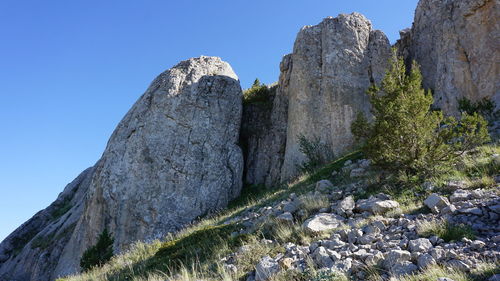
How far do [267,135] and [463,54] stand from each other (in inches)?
554

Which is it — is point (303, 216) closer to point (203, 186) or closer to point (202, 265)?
point (202, 265)

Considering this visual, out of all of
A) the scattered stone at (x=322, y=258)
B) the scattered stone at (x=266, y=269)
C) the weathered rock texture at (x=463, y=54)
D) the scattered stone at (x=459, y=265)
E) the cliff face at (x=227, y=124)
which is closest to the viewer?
the scattered stone at (x=459, y=265)

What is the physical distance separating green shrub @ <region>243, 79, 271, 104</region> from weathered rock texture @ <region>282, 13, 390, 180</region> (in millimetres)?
4766

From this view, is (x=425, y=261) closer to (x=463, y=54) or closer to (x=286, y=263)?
(x=286, y=263)

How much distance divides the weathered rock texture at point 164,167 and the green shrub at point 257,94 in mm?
2106

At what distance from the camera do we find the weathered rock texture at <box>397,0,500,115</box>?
55.3ft

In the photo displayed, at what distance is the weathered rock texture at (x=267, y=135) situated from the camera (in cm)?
2572

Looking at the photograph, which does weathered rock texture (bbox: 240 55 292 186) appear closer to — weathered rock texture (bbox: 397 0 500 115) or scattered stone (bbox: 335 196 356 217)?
weathered rock texture (bbox: 397 0 500 115)

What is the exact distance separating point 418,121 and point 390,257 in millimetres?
6005

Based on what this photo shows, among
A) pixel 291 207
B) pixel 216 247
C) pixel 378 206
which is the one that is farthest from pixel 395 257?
pixel 291 207

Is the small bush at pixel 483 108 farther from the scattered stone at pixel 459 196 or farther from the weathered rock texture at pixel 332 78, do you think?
the scattered stone at pixel 459 196

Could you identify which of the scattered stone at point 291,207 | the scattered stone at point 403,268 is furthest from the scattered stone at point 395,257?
the scattered stone at point 291,207

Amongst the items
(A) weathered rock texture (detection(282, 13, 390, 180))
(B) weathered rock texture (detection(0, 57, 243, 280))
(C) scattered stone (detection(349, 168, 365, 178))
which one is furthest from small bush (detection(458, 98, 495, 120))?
(B) weathered rock texture (detection(0, 57, 243, 280))

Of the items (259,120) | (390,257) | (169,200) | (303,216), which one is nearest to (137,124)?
(169,200)
